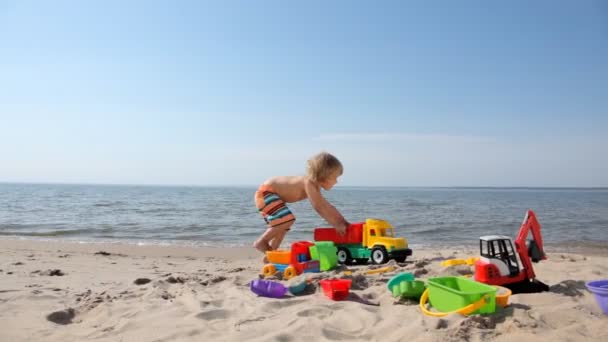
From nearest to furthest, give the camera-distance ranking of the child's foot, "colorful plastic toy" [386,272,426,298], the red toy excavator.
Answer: "colorful plastic toy" [386,272,426,298] → the red toy excavator → the child's foot

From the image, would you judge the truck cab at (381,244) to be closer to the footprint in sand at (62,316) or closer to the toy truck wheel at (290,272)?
the toy truck wheel at (290,272)

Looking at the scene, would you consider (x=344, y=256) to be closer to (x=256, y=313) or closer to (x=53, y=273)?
(x=256, y=313)

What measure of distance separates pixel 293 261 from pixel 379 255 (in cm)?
129

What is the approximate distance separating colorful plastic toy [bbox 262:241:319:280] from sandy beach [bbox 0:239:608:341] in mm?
250

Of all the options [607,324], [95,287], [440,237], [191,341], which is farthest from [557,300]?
[440,237]

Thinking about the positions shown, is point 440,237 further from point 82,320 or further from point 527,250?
point 82,320

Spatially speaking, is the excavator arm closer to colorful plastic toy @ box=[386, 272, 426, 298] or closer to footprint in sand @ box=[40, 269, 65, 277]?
colorful plastic toy @ box=[386, 272, 426, 298]

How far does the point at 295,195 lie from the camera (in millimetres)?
5285

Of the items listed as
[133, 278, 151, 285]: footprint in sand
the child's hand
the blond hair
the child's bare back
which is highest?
the blond hair

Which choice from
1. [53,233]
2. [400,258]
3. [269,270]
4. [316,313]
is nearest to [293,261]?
[269,270]

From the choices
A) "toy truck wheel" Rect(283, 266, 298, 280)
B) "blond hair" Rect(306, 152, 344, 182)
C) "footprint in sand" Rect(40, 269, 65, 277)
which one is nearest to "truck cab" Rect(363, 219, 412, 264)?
"blond hair" Rect(306, 152, 344, 182)

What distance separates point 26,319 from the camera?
2.88m

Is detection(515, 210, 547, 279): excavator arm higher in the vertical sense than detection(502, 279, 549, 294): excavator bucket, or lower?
higher

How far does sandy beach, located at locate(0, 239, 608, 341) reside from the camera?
2377 millimetres
